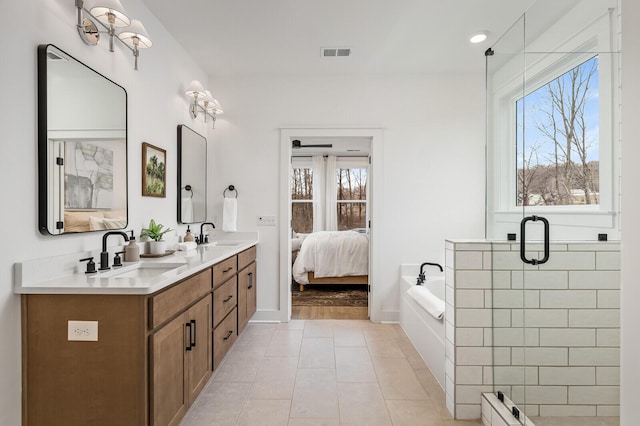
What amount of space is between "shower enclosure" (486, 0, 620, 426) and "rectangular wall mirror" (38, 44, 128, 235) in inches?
86.9

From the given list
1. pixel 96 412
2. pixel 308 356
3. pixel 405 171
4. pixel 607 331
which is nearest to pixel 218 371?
pixel 308 356

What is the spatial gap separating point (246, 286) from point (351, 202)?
16.3 ft

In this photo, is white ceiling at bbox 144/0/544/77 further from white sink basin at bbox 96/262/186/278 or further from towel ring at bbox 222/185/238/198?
white sink basin at bbox 96/262/186/278

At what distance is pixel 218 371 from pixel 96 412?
46.4 inches

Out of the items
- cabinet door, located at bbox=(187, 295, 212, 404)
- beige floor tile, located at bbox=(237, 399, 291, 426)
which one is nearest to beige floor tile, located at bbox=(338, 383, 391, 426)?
beige floor tile, located at bbox=(237, 399, 291, 426)

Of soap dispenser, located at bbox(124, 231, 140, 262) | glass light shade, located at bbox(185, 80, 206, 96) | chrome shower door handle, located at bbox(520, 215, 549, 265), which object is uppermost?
glass light shade, located at bbox(185, 80, 206, 96)

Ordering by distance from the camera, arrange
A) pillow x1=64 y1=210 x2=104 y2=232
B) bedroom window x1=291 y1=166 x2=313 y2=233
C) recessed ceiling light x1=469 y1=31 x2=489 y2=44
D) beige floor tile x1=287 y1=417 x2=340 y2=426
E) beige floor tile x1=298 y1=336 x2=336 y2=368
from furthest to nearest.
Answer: bedroom window x1=291 y1=166 x2=313 y2=233 < recessed ceiling light x1=469 y1=31 x2=489 y2=44 < beige floor tile x1=298 y1=336 x2=336 y2=368 < beige floor tile x1=287 y1=417 x2=340 y2=426 < pillow x1=64 y1=210 x2=104 y2=232

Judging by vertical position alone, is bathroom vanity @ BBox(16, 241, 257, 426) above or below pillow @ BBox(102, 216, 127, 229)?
below

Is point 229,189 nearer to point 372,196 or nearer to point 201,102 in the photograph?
point 201,102

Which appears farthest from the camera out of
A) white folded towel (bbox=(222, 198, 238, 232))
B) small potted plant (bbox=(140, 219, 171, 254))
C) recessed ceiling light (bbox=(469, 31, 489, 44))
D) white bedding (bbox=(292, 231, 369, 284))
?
white bedding (bbox=(292, 231, 369, 284))

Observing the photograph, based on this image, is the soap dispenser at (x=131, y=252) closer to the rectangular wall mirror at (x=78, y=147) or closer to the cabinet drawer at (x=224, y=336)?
the rectangular wall mirror at (x=78, y=147)

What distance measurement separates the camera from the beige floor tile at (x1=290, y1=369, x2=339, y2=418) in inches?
81.0

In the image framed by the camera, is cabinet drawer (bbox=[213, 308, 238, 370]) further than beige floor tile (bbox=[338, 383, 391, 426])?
Yes

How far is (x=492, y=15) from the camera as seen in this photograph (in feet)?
8.72
